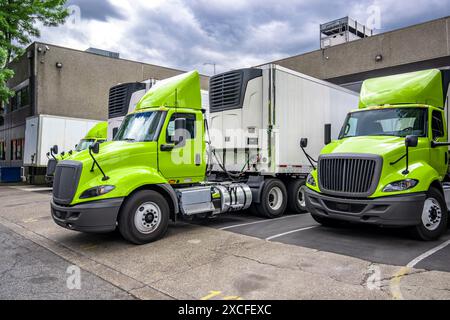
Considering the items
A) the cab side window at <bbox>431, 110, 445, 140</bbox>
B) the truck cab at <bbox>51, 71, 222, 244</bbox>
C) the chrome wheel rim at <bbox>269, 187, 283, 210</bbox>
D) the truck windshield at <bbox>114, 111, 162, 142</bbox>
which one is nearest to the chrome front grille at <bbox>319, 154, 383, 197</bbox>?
the cab side window at <bbox>431, 110, 445, 140</bbox>

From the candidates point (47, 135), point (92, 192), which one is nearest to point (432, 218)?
point (92, 192)

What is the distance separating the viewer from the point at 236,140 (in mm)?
9758

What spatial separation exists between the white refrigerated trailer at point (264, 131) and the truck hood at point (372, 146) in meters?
1.18

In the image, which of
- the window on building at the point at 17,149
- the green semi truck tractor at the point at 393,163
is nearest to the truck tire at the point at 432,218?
the green semi truck tractor at the point at 393,163

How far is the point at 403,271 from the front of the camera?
16.4 ft

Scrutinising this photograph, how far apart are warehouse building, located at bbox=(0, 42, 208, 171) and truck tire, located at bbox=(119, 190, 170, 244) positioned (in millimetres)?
18234

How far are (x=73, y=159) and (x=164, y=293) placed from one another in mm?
3402

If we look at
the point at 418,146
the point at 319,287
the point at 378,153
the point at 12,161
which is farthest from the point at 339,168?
the point at 12,161

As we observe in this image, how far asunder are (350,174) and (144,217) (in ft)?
12.9

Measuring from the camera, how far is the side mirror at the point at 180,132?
284 inches

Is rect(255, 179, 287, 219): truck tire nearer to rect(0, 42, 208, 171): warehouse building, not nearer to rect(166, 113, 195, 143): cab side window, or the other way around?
rect(166, 113, 195, 143): cab side window
